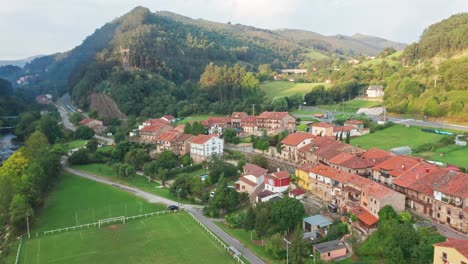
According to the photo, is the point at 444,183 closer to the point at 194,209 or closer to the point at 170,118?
the point at 194,209

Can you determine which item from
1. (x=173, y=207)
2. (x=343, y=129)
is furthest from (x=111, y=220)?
(x=343, y=129)

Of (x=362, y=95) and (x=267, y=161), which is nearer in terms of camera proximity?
(x=267, y=161)

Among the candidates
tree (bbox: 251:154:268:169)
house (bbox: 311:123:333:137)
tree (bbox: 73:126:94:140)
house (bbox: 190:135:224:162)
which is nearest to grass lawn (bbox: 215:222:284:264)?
tree (bbox: 251:154:268:169)

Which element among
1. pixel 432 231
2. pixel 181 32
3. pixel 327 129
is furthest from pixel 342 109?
pixel 181 32

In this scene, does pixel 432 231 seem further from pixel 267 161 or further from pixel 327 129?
pixel 327 129

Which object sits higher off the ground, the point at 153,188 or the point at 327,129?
the point at 327,129

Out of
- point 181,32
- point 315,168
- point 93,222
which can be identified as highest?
point 181,32

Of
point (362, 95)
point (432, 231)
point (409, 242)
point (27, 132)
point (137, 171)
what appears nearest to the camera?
point (409, 242)

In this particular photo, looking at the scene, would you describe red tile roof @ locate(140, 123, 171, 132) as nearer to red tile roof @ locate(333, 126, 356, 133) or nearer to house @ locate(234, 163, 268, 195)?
house @ locate(234, 163, 268, 195)
